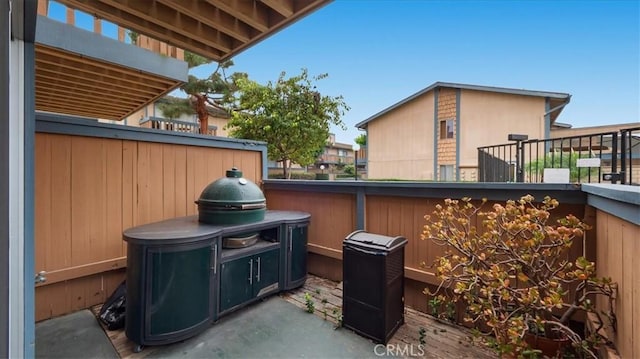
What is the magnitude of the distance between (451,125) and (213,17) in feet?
37.5

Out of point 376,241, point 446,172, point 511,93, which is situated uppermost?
point 511,93

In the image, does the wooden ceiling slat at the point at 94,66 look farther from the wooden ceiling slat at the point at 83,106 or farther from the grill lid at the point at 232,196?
the grill lid at the point at 232,196

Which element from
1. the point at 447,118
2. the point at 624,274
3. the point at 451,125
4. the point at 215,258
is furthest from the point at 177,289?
the point at 447,118

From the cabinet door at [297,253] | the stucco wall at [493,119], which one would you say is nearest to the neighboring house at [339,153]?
the stucco wall at [493,119]

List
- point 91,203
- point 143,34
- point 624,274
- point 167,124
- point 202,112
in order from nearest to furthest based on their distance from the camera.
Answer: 1. point 624,274
2. point 143,34
3. point 91,203
4. point 167,124
5. point 202,112

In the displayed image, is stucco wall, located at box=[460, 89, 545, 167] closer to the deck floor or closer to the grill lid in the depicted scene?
the deck floor

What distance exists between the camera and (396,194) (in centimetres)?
332

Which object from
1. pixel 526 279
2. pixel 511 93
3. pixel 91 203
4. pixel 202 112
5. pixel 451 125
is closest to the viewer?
pixel 526 279

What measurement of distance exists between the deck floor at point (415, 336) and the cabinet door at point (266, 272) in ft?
1.01

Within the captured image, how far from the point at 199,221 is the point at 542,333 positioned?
11.1 ft

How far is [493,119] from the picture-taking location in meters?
11.2

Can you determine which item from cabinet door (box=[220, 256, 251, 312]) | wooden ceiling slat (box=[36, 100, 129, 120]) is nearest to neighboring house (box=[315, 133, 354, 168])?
wooden ceiling slat (box=[36, 100, 129, 120])

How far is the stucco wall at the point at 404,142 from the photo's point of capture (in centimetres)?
1266

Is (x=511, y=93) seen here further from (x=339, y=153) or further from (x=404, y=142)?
(x=339, y=153)
